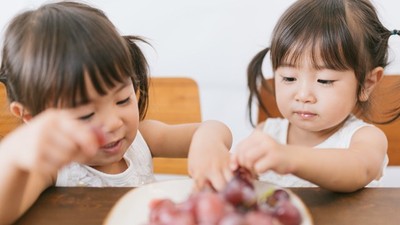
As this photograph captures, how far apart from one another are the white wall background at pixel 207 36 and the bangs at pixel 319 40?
1.12 m

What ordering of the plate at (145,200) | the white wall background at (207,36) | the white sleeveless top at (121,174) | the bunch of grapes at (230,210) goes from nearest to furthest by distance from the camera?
1. the bunch of grapes at (230,210)
2. the plate at (145,200)
3. the white sleeveless top at (121,174)
4. the white wall background at (207,36)

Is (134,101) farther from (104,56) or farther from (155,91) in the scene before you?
(155,91)

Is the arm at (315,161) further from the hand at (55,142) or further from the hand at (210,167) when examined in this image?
the hand at (55,142)

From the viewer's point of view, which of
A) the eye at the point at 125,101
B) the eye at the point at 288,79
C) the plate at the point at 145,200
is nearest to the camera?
the plate at the point at 145,200

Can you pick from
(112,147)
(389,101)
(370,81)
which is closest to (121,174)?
(112,147)

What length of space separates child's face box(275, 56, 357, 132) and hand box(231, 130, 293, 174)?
0.43m

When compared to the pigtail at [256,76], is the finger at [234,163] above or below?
above

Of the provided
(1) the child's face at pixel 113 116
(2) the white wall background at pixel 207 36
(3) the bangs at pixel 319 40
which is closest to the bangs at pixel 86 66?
(1) the child's face at pixel 113 116

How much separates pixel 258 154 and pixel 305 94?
466 mm

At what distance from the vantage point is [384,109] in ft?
4.67

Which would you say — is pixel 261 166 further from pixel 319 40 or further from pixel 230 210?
pixel 319 40

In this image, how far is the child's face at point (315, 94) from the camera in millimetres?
1093

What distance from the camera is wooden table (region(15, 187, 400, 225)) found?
715 mm

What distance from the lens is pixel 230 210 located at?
0.53 metres
